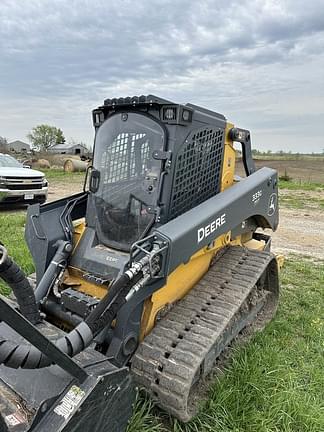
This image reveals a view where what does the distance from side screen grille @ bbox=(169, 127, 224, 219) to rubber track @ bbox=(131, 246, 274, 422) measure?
584 millimetres

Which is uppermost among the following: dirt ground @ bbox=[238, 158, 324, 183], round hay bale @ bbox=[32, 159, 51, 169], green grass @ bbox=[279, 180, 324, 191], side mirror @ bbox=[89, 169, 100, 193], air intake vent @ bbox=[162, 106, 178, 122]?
air intake vent @ bbox=[162, 106, 178, 122]

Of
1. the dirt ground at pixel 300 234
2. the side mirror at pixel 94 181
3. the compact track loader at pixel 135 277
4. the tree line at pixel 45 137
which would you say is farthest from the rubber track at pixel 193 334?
the tree line at pixel 45 137

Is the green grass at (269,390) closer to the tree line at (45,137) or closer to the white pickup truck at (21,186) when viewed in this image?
the white pickup truck at (21,186)

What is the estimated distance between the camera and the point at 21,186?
11109 millimetres

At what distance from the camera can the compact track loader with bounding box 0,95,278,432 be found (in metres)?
2.01

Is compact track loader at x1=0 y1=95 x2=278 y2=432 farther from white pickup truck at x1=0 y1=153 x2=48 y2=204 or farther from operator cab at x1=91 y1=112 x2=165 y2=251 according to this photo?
white pickup truck at x1=0 y1=153 x2=48 y2=204

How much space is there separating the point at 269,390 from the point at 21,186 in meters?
9.57

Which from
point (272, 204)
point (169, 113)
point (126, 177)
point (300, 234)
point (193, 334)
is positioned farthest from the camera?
point (300, 234)

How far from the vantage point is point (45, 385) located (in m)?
2.10

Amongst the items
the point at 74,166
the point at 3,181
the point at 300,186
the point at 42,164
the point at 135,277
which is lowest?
the point at 42,164

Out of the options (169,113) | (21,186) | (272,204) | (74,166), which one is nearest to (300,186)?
(21,186)

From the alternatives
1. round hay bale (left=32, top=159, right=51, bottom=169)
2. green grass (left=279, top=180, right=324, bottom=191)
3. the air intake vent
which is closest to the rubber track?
the air intake vent

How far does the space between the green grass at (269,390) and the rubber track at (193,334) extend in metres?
0.17

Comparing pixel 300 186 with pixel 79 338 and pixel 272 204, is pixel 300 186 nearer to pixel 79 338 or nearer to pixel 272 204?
pixel 272 204
